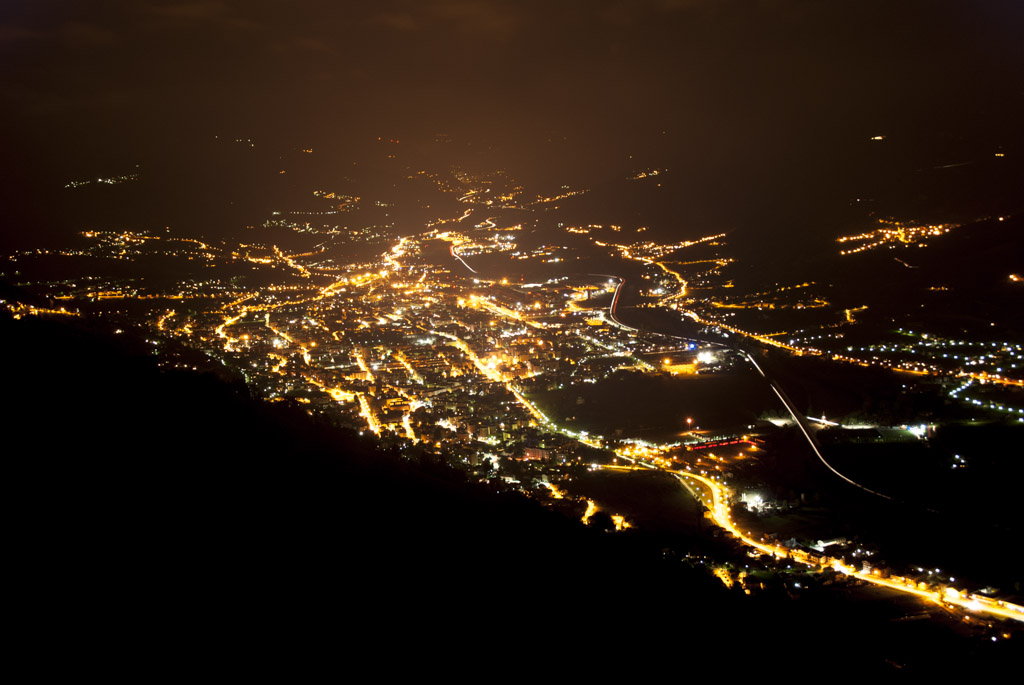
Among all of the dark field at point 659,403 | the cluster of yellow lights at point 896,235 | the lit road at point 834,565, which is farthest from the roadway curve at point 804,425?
the cluster of yellow lights at point 896,235

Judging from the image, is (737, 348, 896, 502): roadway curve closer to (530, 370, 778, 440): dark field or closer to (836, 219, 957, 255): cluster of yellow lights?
(530, 370, 778, 440): dark field

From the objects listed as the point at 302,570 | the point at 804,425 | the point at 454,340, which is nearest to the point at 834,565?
the point at 804,425

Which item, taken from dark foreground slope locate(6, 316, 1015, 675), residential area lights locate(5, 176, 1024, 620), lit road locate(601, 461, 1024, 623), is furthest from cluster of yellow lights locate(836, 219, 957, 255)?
dark foreground slope locate(6, 316, 1015, 675)

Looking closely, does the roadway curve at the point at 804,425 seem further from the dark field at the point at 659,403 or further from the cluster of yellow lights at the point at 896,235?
the cluster of yellow lights at the point at 896,235

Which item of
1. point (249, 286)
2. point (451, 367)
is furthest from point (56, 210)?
point (451, 367)

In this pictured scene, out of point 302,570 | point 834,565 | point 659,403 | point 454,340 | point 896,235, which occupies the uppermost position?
point 302,570

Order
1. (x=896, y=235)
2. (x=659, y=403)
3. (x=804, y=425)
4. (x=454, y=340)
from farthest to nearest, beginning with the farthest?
(x=896, y=235)
(x=454, y=340)
(x=659, y=403)
(x=804, y=425)

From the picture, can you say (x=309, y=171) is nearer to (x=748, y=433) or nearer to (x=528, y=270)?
(x=528, y=270)

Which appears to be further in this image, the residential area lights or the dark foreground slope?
the residential area lights

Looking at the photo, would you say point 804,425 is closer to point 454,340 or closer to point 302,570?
point 454,340
